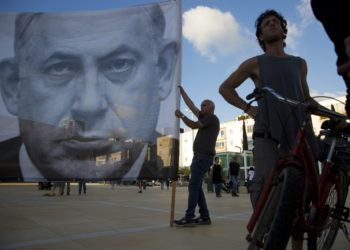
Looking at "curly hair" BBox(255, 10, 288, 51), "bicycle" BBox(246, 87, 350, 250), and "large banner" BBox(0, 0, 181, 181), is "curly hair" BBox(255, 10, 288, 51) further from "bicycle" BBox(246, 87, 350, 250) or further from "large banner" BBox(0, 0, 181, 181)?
"large banner" BBox(0, 0, 181, 181)

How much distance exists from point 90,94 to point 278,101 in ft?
9.80

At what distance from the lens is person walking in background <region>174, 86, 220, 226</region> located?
17.8 ft

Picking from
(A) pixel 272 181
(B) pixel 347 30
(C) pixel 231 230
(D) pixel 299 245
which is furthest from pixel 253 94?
(C) pixel 231 230

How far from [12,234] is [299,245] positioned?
3.46m

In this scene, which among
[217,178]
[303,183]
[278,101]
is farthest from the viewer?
[217,178]

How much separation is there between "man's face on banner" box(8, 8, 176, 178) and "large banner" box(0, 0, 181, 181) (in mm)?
13

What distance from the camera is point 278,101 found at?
9.27 ft

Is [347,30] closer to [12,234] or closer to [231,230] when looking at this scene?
[231,230]

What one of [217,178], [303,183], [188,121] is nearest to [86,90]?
[188,121]

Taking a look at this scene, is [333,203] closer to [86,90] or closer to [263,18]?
[263,18]

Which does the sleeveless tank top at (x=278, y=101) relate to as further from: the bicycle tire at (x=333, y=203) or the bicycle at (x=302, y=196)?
the bicycle tire at (x=333, y=203)

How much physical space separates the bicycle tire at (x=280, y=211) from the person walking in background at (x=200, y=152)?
10.6 ft

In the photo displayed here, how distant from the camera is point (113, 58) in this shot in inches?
211

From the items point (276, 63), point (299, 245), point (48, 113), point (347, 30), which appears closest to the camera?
point (347, 30)
